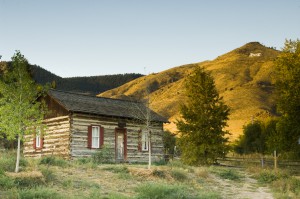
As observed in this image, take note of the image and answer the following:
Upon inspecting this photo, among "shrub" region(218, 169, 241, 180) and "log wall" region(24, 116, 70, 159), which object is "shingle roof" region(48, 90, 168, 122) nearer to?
"log wall" region(24, 116, 70, 159)

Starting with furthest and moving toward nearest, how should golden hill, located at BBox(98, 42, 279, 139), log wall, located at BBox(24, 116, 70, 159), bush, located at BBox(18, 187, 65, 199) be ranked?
golden hill, located at BBox(98, 42, 279, 139)
log wall, located at BBox(24, 116, 70, 159)
bush, located at BBox(18, 187, 65, 199)

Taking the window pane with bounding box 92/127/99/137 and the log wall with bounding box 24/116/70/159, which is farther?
the window pane with bounding box 92/127/99/137

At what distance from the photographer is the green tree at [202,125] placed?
28.0 meters

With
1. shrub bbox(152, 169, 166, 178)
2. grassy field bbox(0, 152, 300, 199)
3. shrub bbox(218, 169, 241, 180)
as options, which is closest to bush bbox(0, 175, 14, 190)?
grassy field bbox(0, 152, 300, 199)

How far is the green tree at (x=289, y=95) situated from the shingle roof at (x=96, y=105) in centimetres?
885

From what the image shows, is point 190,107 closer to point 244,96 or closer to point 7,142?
point 7,142

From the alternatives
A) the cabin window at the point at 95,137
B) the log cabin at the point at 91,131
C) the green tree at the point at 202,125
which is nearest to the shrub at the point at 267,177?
the green tree at the point at 202,125

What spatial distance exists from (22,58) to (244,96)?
82.7 metres

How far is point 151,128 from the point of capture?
31344 millimetres

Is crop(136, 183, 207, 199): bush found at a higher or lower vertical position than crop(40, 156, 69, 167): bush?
lower

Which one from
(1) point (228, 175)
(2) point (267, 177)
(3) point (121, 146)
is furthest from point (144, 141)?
(2) point (267, 177)

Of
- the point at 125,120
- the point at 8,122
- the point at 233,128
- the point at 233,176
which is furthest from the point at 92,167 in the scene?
the point at 233,128

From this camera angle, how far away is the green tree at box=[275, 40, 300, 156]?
24.9m

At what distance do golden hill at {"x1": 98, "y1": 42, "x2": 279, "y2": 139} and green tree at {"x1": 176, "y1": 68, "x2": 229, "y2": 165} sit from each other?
126 feet
